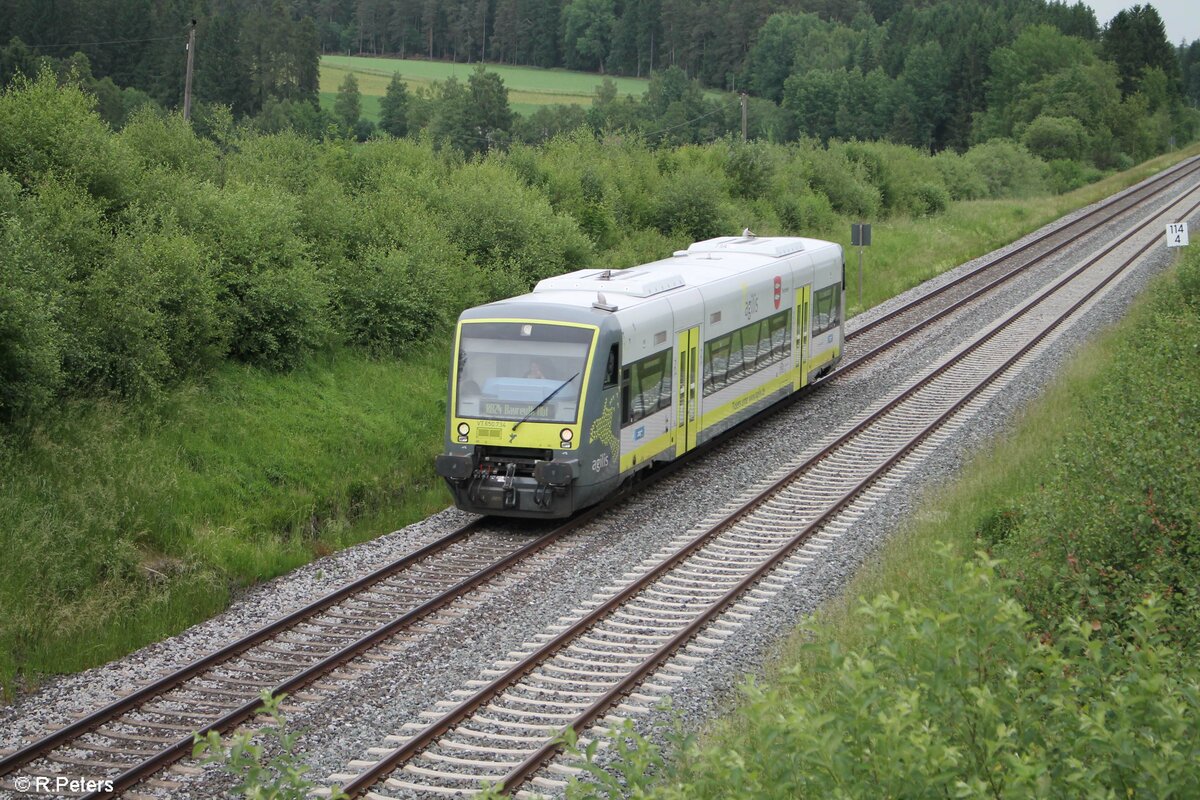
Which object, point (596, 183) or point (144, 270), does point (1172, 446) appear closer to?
point (144, 270)

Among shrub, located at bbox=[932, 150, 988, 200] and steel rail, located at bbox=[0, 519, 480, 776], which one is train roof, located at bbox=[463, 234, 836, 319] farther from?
shrub, located at bbox=[932, 150, 988, 200]

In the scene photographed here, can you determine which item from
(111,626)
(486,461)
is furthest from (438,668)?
(486,461)

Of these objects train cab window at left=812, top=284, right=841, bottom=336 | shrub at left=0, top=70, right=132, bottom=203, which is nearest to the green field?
train cab window at left=812, top=284, right=841, bottom=336

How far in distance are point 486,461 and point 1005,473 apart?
6838mm

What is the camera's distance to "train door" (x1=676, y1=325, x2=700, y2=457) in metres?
18.5

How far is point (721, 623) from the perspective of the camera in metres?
13.0

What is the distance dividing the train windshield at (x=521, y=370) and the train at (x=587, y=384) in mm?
13

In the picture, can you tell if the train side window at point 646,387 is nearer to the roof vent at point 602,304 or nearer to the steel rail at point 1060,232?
the roof vent at point 602,304

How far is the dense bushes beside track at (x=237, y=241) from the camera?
16594mm

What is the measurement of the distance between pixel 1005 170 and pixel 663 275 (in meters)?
55.9

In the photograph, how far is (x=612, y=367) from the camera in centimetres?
1638

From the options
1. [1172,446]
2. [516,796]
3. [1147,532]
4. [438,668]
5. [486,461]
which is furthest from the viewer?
[486,461]

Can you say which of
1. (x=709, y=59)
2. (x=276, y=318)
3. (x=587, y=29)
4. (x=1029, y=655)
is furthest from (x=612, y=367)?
(x=709, y=59)

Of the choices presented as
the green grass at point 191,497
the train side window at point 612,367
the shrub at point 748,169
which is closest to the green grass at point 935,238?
the shrub at point 748,169
